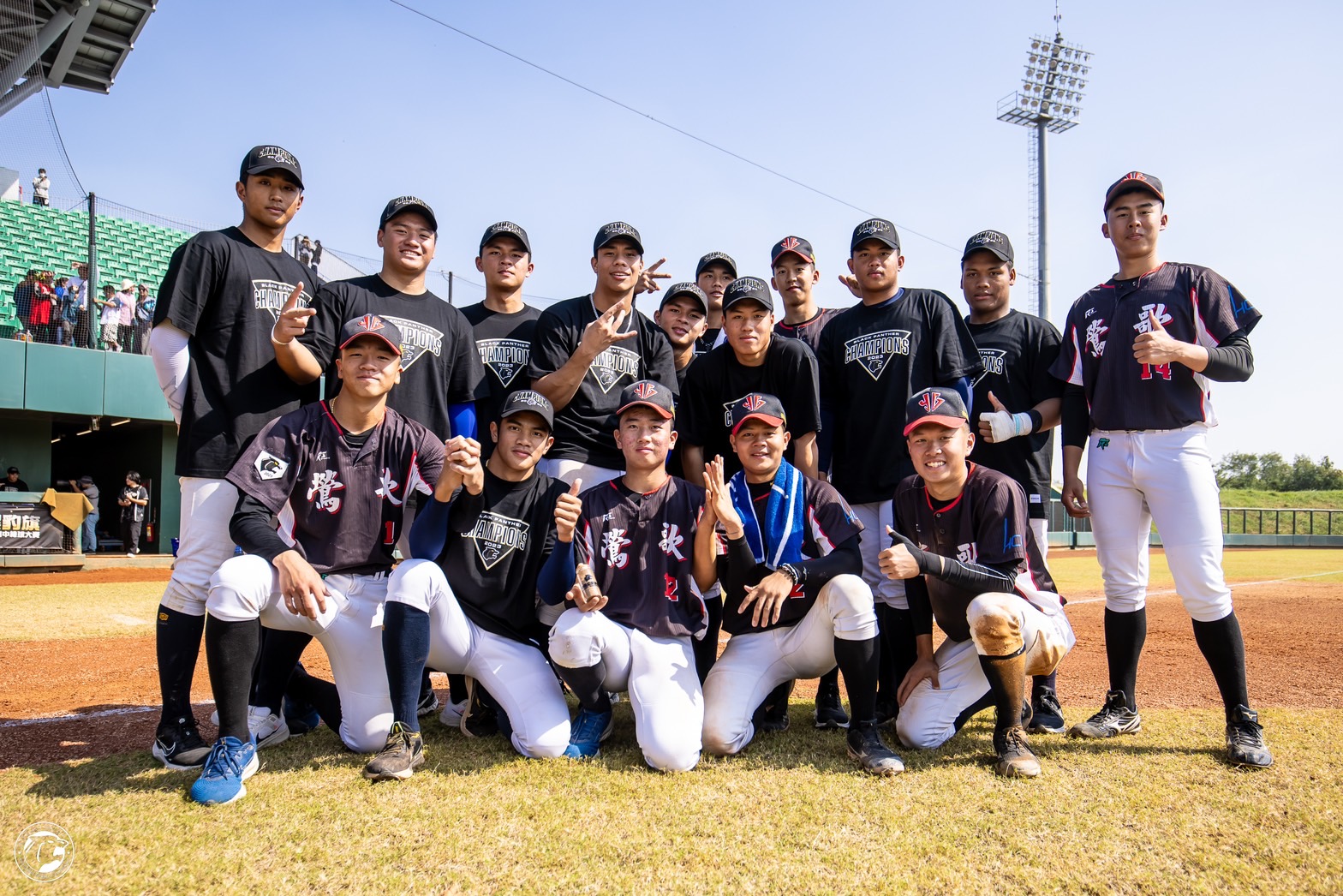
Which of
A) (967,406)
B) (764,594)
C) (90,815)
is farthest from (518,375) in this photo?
(90,815)

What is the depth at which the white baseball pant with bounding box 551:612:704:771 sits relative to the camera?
128 inches

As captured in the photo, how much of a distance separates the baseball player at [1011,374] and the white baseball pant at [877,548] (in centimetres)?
64

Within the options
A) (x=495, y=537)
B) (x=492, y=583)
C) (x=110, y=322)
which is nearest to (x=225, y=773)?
(x=492, y=583)

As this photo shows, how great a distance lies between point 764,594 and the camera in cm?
348

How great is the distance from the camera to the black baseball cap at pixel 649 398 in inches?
148

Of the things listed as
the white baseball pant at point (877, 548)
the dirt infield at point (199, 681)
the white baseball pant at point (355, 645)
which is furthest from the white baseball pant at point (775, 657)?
the white baseball pant at point (355, 645)

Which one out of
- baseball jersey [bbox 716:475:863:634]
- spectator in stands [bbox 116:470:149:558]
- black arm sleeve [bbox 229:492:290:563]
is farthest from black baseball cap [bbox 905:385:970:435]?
spectator in stands [bbox 116:470:149:558]

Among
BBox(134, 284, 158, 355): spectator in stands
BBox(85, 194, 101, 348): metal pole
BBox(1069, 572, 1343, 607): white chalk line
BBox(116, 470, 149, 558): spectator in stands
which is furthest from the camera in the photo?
BBox(134, 284, 158, 355): spectator in stands

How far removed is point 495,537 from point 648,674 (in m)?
0.88

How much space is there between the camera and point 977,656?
3.63 m

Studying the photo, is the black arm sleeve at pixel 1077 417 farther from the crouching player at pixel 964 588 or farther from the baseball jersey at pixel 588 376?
the baseball jersey at pixel 588 376

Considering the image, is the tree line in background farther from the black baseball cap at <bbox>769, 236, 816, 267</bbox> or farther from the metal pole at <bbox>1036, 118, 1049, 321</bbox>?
the black baseball cap at <bbox>769, 236, 816, 267</bbox>

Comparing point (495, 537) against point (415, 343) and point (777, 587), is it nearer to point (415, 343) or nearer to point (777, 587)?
point (415, 343)

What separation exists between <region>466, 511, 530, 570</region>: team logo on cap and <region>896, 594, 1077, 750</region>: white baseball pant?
183 cm
